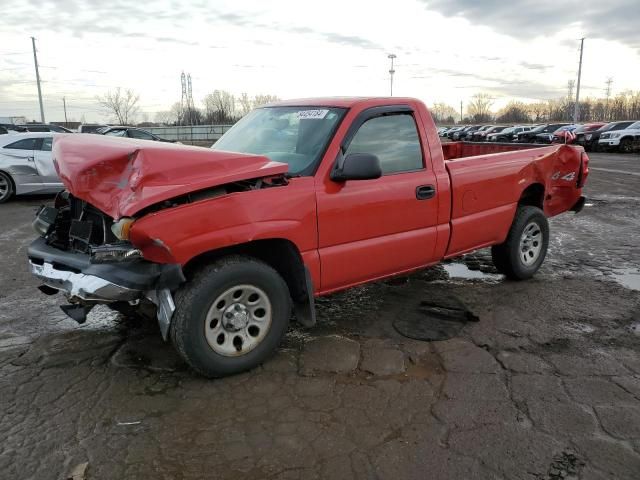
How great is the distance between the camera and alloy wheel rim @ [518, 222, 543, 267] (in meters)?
5.61

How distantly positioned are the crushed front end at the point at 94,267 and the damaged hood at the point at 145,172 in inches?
8.5

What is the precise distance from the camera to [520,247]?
5570 millimetres

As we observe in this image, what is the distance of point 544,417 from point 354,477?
1263 mm

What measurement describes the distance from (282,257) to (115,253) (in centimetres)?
115

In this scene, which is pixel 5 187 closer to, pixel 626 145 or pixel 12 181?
pixel 12 181

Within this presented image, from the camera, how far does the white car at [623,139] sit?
2597 centimetres

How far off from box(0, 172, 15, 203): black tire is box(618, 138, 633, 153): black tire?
26.9 m

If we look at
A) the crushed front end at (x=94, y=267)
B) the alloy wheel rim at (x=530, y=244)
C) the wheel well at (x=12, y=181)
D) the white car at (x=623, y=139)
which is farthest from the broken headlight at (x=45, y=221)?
the white car at (x=623, y=139)

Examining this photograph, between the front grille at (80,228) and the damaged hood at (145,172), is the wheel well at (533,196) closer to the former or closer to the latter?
the damaged hood at (145,172)

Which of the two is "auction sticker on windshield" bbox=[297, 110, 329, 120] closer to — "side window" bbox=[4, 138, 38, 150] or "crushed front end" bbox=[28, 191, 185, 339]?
"crushed front end" bbox=[28, 191, 185, 339]

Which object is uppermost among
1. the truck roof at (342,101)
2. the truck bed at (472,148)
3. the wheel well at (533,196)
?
the truck roof at (342,101)

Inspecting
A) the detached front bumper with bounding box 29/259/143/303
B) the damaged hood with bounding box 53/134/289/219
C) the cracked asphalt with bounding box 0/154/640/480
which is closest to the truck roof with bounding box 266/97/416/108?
the damaged hood with bounding box 53/134/289/219

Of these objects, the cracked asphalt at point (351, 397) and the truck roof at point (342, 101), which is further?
the truck roof at point (342, 101)

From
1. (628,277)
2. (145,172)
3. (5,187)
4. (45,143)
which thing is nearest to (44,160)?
(45,143)
